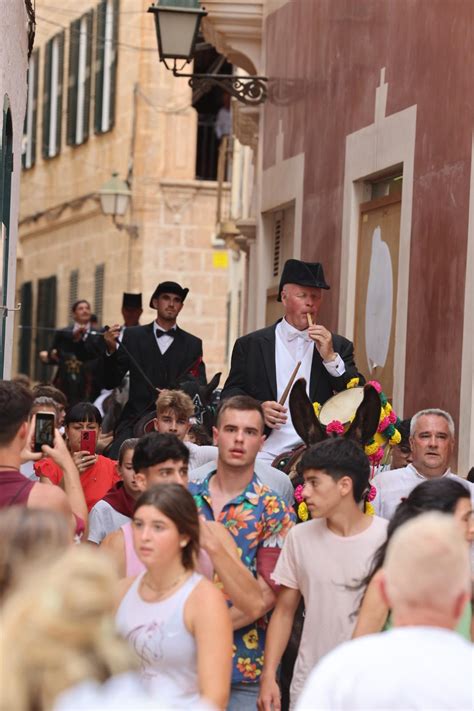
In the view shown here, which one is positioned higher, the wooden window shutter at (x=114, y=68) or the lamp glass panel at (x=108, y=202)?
the wooden window shutter at (x=114, y=68)

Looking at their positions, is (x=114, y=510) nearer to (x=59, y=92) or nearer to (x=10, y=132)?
(x=10, y=132)

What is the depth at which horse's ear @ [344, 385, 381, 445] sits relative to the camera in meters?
8.70

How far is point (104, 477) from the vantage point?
965 centimetres

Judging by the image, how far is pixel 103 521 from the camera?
8.48 meters

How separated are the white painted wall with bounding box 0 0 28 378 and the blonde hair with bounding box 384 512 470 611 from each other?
7.09 m

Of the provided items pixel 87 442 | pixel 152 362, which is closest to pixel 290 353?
pixel 87 442

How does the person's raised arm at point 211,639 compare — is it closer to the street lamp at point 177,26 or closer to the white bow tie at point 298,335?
the white bow tie at point 298,335

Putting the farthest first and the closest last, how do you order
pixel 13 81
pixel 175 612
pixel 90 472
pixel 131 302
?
pixel 131 302, pixel 13 81, pixel 90 472, pixel 175 612

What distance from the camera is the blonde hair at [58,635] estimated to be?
148 inches

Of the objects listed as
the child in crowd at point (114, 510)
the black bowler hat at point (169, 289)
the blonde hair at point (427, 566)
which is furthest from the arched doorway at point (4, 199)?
the blonde hair at point (427, 566)

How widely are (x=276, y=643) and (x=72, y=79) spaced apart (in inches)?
1186

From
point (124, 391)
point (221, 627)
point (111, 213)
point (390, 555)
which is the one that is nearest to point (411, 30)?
point (124, 391)

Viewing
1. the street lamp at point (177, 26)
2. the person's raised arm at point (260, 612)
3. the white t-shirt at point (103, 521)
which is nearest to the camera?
the person's raised arm at point (260, 612)

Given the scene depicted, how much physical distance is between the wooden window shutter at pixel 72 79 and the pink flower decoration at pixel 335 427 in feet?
90.6
